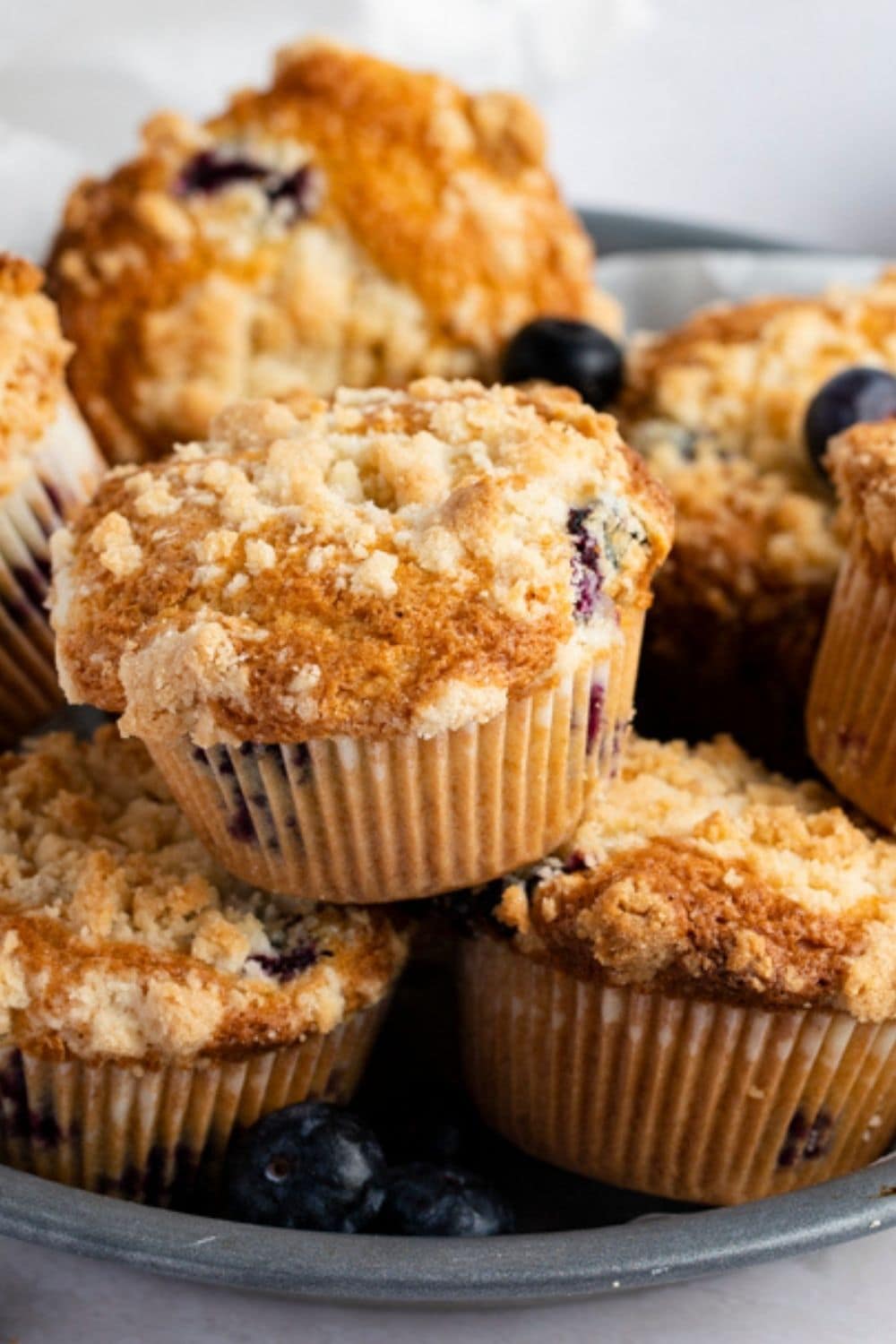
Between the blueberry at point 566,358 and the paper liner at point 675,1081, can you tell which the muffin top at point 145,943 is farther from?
the blueberry at point 566,358

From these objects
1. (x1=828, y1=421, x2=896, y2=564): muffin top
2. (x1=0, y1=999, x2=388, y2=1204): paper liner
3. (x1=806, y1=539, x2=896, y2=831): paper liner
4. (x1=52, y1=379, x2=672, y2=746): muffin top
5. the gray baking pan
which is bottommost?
(x1=0, y1=999, x2=388, y2=1204): paper liner

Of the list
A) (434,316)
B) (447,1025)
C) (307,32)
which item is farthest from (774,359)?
(307,32)

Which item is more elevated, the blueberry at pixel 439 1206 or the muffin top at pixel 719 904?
the muffin top at pixel 719 904

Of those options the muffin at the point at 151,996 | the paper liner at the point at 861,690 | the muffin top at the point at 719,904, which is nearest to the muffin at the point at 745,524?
the paper liner at the point at 861,690

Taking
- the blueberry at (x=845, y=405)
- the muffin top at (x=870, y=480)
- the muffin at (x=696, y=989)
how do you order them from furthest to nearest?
1. the blueberry at (x=845, y=405)
2. the muffin top at (x=870, y=480)
3. the muffin at (x=696, y=989)

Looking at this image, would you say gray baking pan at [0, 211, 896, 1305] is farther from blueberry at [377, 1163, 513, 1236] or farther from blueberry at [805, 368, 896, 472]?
blueberry at [805, 368, 896, 472]

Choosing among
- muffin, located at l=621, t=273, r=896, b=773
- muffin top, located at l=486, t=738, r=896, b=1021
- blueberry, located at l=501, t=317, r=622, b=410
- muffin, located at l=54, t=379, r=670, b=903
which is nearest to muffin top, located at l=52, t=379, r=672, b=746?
muffin, located at l=54, t=379, r=670, b=903
